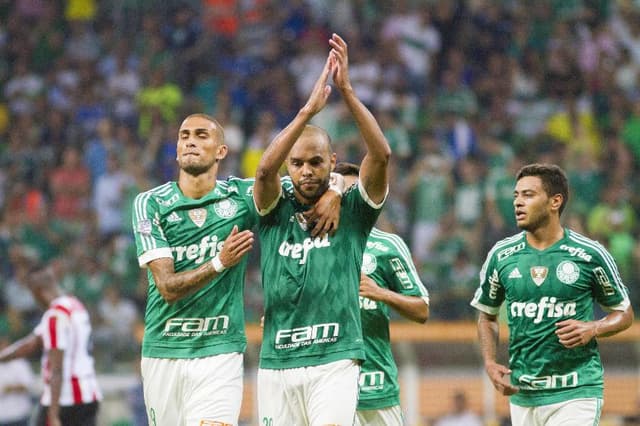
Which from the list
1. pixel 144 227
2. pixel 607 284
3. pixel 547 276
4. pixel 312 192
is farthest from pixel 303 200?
pixel 607 284

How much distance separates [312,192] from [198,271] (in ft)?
2.86

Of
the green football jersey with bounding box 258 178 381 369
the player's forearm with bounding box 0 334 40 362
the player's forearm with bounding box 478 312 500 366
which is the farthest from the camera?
the player's forearm with bounding box 0 334 40 362

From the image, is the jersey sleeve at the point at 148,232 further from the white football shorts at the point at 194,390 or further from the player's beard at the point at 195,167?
the white football shorts at the point at 194,390

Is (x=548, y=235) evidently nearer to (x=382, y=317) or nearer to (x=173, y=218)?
(x=382, y=317)

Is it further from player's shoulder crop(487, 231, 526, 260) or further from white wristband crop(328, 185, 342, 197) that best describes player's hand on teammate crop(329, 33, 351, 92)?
player's shoulder crop(487, 231, 526, 260)

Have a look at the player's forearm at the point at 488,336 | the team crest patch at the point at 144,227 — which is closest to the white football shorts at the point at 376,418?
the player's forearm at the point at 488,336

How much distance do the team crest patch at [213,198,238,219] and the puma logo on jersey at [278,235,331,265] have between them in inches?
30.1

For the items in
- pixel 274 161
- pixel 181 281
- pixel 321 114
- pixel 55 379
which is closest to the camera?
pixel 274 161

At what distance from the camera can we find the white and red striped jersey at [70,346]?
10547 millimetres

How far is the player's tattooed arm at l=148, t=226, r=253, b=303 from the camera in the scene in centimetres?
727

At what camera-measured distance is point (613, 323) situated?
7.97m

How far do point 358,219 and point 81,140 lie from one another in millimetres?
10872

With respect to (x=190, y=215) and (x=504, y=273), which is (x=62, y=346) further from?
(x=504, y=273)

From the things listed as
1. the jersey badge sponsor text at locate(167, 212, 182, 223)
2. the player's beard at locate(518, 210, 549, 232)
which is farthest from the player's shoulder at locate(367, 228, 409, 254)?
the jersey badge sponsor text at locate(167, 212, 182, 223)
